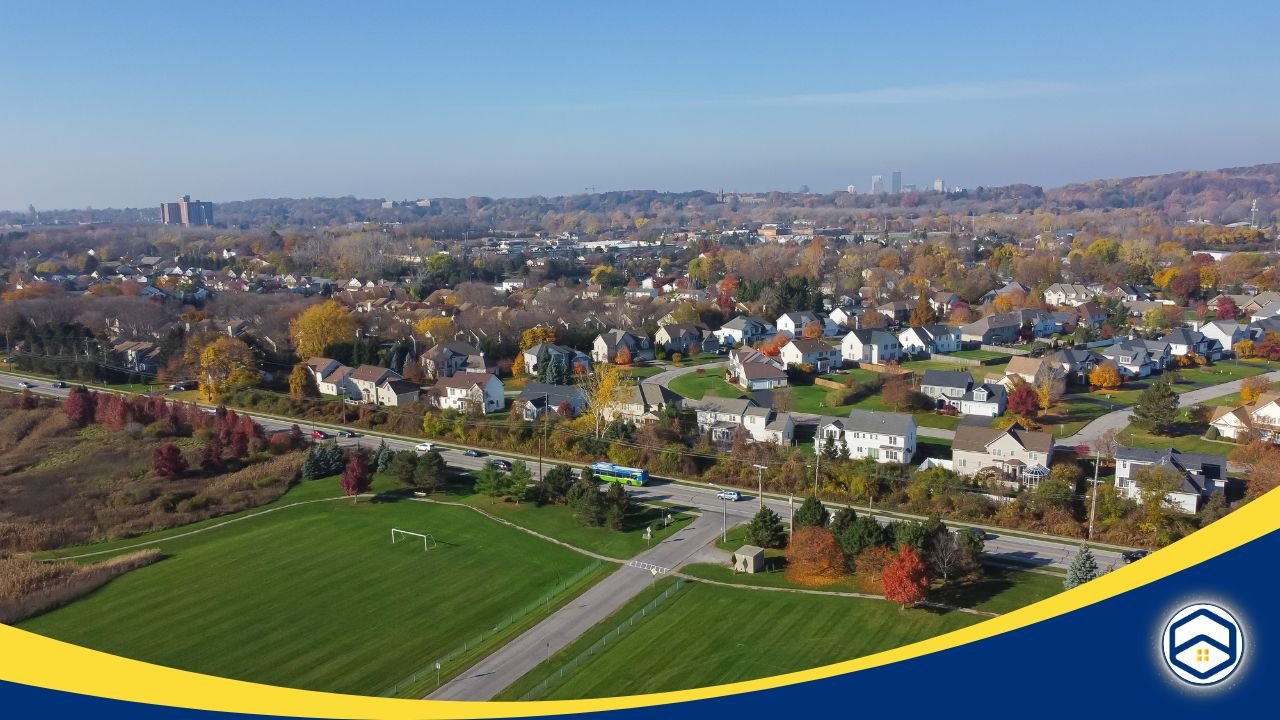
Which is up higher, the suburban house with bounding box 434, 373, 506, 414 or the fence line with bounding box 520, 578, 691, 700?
the suburban house with bounding box 434, 373, 506, 414

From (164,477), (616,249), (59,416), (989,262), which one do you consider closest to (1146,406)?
(164,477)

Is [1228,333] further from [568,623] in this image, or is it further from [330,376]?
[330,376]

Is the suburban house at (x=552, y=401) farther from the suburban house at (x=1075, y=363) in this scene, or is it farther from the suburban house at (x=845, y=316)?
the suburban house at (x=845, y=316)

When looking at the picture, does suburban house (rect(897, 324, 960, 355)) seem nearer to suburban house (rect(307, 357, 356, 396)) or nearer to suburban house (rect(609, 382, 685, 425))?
suburban house (rect(609, 382, 685, 425))

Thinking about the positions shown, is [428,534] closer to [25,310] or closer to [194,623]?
[194,623]

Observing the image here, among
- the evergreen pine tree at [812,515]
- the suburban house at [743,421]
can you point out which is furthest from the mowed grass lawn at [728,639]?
the suburban house at [743,421]

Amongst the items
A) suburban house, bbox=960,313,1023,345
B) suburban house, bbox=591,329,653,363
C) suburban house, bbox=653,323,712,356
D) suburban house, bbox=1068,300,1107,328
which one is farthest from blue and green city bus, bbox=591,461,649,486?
suburban house, bbox=1068,300,1107,328

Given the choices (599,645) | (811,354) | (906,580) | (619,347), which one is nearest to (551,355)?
(619,347)

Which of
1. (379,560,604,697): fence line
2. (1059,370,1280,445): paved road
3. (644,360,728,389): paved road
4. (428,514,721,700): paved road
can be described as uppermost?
(644,360,728,389): paved road
